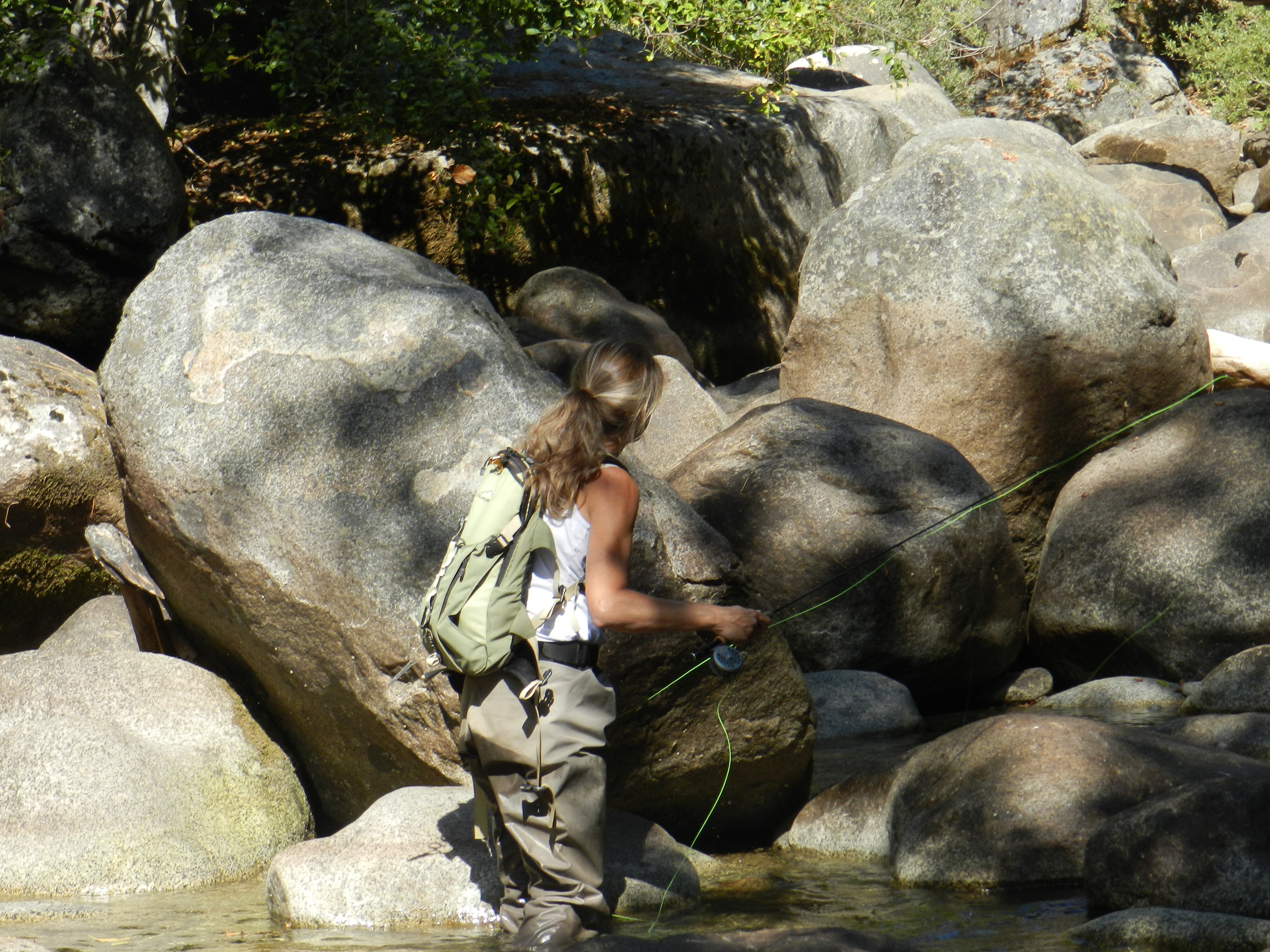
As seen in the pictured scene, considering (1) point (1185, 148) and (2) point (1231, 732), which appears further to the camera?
(1) point (1185, 148)

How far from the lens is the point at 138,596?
543 cm

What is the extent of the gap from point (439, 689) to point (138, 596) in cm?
183

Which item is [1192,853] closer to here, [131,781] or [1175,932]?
[1175,932]

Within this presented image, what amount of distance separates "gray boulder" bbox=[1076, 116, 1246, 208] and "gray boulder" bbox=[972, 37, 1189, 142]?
11.4 feet

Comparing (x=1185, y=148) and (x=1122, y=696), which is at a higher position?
(x=1185, y=148)

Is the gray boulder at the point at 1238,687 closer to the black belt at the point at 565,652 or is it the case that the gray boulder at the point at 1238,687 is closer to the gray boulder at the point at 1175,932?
the gray boulder at the point at 1175,932

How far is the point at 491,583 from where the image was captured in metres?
3.38

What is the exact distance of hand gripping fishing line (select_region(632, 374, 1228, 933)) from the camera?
425 centimetres

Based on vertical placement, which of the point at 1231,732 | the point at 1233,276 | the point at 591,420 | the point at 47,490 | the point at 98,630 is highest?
the point at 591,420

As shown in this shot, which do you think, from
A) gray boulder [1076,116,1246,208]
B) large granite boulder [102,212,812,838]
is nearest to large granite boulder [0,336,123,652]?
large granite boulder [102,212,812,838]

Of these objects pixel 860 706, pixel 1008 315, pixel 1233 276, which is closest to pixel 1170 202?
pixel 1233 276

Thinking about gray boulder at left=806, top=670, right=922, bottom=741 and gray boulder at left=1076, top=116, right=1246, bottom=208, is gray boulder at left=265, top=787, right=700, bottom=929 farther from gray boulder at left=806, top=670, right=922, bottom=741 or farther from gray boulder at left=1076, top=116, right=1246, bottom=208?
gray boulder at left=1076, top=116, right=1246, bottom=208

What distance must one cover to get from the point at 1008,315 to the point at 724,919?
5204 millimetres

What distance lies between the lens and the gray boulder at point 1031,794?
4367 mm
